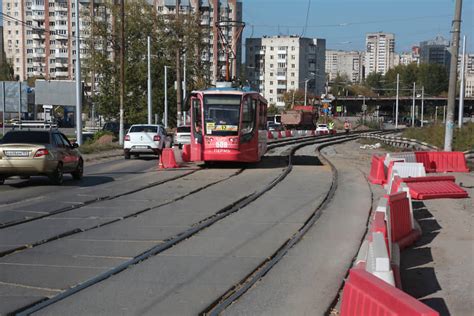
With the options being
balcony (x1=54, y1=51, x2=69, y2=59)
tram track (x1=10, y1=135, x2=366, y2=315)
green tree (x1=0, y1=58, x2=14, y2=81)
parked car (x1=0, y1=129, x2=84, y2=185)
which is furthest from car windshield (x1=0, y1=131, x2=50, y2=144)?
balcony (x1=54, y1=51, x2=69, y2=59)

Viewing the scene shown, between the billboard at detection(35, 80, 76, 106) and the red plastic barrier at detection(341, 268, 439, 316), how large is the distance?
5196cm

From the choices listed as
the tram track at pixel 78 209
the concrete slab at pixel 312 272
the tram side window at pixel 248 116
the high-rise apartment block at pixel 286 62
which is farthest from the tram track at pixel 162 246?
the high-rise apartment block at pixel 286 62

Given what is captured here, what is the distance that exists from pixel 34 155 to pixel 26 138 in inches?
37.4

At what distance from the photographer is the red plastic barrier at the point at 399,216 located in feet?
32.8

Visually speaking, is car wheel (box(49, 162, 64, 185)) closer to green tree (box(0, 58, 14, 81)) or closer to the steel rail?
the steel rail

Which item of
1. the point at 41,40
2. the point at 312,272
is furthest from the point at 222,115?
the point at 41,40

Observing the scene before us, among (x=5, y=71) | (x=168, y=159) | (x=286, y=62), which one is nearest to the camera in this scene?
(x=168, y=159)

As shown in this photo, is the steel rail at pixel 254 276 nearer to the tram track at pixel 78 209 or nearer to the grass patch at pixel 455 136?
the tram track at pixel 78 209

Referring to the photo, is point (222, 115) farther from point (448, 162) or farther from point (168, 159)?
point (448, 162)

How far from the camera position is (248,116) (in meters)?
24.0

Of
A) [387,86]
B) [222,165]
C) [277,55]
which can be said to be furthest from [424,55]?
[222,165]

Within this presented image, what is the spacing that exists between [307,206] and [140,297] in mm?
8196

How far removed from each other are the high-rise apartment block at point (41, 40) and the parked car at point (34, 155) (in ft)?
366

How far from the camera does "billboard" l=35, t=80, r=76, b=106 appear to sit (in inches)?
2149
